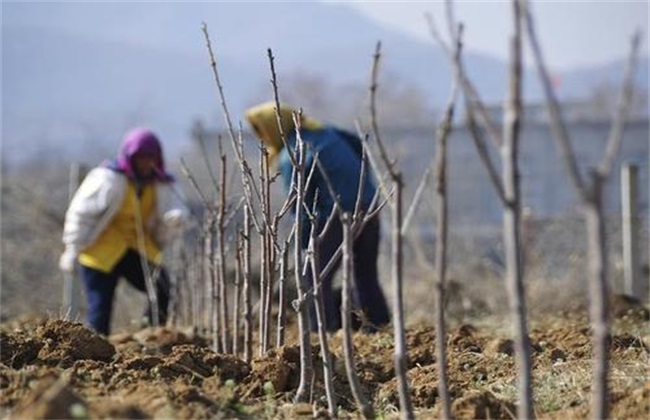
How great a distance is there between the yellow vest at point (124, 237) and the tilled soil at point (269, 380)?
2.40 metres

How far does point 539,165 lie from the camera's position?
33.6m

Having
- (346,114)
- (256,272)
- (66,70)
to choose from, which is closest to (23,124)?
(66,70)

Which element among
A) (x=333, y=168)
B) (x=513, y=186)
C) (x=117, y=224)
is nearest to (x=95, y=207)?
(x=117, y=224)

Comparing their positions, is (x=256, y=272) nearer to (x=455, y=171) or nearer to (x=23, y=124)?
(x=455, y=171)

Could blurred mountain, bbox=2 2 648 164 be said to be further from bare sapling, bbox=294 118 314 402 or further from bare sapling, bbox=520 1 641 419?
bare sapling, bbox=520 1 641 419

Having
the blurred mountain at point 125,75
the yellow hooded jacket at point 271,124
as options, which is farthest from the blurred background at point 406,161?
the blurred mountain at point 125,75

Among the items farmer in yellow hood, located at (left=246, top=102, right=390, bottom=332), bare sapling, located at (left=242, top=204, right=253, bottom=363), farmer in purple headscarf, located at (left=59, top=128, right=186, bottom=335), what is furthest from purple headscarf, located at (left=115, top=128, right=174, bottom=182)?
bare sapling, located at (left=242, top=204, right=253, bottom=363)

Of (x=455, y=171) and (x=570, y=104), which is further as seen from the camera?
(x=570, y=104)

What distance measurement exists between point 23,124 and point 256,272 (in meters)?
129

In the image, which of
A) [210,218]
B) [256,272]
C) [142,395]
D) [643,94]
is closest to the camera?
[142,395]

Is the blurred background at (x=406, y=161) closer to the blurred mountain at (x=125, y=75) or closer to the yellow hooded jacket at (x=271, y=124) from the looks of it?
the yellow hooded jacket at (x=271, y=124)

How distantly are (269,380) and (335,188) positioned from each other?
8.85 ft

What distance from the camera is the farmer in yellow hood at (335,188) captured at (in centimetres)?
638

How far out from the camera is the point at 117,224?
7445mm
